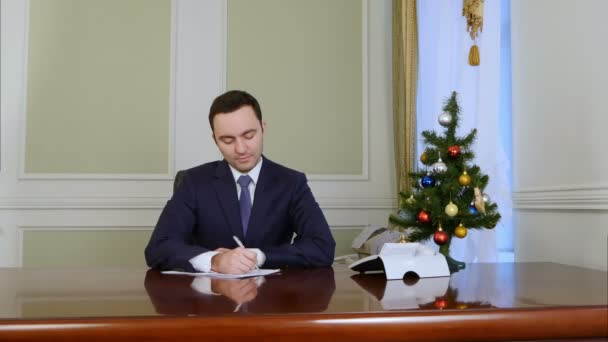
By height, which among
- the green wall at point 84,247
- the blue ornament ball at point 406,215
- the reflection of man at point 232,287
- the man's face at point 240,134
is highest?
the man's face at point 240,134

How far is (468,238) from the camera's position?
273 centimetres

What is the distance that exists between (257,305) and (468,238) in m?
1.87

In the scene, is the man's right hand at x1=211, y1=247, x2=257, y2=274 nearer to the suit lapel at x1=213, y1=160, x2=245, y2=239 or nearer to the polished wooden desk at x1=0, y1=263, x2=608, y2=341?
the polished wooden desk at x1=0, y1=263, x2=608, y2=341

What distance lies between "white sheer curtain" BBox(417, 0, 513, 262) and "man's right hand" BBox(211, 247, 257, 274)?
4.12 ft

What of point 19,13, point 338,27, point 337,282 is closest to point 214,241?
point 337,282

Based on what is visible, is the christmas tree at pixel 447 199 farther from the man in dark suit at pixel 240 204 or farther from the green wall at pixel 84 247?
the green wall at pixel 84 247

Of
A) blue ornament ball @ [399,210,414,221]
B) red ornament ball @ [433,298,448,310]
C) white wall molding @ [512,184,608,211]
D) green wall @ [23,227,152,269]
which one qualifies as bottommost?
green wall @ [23,227,152,269]

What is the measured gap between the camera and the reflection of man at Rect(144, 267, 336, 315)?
104 centimetres

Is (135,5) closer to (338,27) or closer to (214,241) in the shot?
(338,27)

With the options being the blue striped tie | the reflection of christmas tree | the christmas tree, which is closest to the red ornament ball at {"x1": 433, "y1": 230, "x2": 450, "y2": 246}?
the christmas tree

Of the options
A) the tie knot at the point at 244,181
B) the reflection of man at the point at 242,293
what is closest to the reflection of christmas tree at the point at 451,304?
the reflection of man at the point at 242,293

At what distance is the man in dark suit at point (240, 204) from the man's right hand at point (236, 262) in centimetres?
30

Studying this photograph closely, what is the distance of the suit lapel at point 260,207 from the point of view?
7.16ft

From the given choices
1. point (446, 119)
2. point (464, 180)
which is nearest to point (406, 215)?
point (464, 180)
